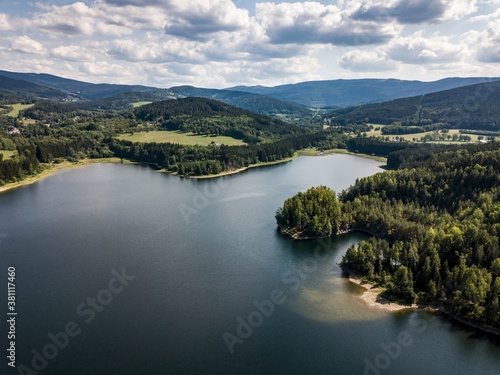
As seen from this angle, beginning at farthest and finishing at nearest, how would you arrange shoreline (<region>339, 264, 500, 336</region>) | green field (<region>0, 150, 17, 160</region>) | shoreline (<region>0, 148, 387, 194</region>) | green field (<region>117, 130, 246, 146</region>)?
1. green field (<region>117, 130, 246, 146</region>)
2. green field (<region>0, 150, 17, 160</region>)
3. shoreline (<region>0, 148, 387, 194</region>)
4. shoreline (<region>339, 264, 500, 336</region>)

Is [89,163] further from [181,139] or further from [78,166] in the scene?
[181,139]

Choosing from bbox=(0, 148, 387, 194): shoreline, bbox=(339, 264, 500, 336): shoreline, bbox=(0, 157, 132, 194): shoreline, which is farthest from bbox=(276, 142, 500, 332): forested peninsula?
bbox=(0, 157, 132, 194): shoreline

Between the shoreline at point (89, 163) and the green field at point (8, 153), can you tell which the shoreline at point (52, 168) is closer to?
the shoreline at point (89, 163)

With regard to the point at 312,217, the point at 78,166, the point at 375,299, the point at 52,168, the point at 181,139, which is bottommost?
the point at 78,166

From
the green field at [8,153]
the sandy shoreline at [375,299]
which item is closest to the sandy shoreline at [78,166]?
the green field at [8,153]

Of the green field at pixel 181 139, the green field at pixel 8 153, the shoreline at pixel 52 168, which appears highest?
the green field at pixel 181 139

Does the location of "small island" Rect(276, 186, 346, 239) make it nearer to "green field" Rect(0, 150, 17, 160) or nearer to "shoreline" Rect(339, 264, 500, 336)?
"shoreline" Rect(339, 264, 500, 336)

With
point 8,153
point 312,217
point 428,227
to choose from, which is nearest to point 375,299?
point 428,227
